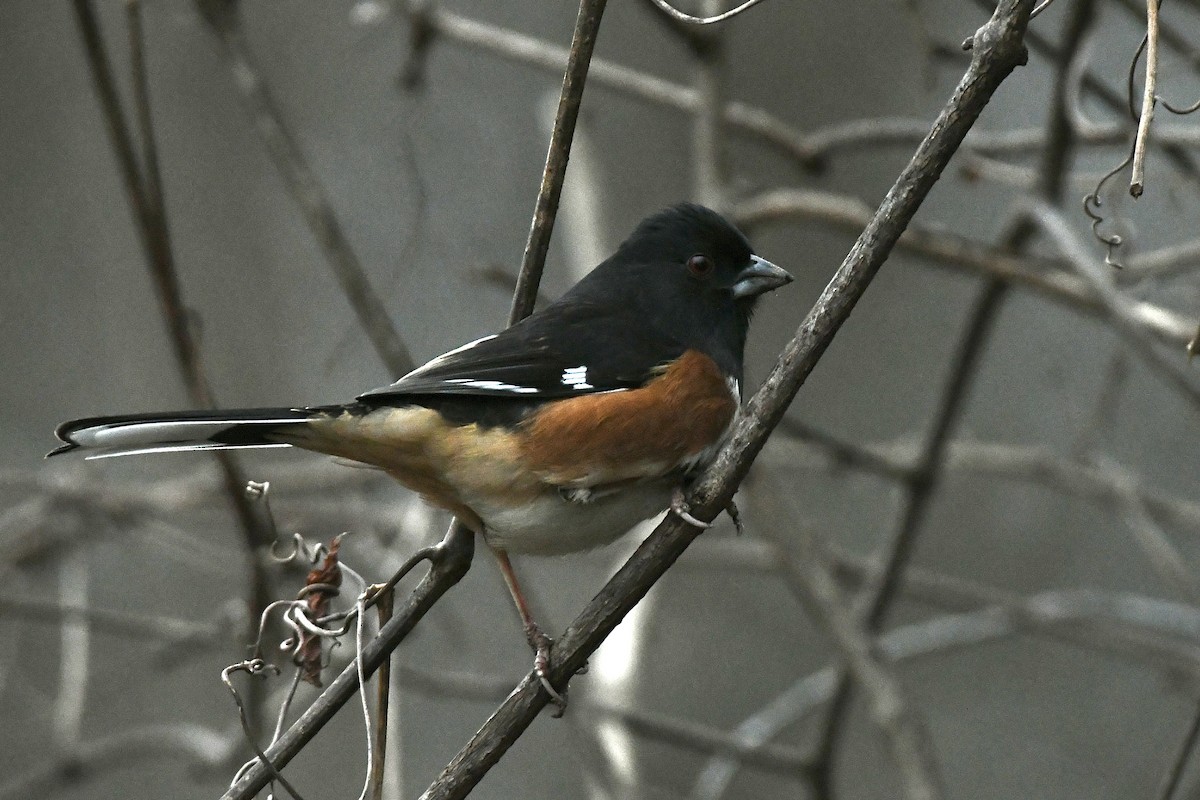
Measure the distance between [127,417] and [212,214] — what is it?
4.68m

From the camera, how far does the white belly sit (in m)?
2.26

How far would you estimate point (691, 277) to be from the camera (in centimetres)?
274

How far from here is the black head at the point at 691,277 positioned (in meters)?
2.67

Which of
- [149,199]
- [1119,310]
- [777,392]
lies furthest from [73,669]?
[1119,310]

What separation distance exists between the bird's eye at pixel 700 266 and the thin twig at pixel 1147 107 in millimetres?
1250

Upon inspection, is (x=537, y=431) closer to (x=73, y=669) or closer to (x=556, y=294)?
(x=73, y=669)

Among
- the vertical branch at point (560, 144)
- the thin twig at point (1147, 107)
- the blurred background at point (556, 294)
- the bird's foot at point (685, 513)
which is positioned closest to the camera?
the thin twig at point (1147, 107)

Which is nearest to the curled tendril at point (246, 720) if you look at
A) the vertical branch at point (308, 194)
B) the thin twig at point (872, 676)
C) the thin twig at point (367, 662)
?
the thin twig at point (367, 662)

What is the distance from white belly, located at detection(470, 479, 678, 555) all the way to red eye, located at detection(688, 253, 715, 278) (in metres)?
0.61

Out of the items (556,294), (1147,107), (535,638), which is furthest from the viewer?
(556,294)

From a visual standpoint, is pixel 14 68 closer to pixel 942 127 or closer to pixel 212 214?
pixel 212 214

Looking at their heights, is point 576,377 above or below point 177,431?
above

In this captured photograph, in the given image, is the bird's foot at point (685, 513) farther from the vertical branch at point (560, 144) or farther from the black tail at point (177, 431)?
the black tail at point (177, 431)

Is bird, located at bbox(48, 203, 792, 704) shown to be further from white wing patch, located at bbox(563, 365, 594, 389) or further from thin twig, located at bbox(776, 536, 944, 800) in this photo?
thin twig, located at bbox(776, 536, 944, 800)
